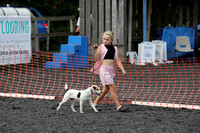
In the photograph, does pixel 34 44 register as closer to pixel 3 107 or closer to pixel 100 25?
pixel 100 25

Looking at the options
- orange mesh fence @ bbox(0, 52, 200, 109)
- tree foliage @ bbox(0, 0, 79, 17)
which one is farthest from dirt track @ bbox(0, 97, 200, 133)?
tree foliage @ bbox(0, 0, 79, 17)

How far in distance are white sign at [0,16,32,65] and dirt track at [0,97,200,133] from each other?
5671 mm

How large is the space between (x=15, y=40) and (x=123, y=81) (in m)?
4.41

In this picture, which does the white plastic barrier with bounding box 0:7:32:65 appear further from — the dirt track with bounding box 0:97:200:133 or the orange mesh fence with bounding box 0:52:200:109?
the dirt track with bounding box 0:97:200:133

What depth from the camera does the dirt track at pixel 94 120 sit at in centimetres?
630

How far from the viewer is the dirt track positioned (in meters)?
6.30

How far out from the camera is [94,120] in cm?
693

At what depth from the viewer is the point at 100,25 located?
16312mm

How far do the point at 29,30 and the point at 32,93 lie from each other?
5446 mm

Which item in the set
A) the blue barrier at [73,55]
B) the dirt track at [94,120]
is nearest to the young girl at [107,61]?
the dirt track at [94,120]

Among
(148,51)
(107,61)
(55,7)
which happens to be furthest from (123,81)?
(55,7)

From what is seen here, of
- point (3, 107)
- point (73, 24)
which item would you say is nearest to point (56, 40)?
point (73, 24)

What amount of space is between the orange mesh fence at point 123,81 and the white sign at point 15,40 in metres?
0.32

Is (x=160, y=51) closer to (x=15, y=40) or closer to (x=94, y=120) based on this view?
(x=15, y=40)
